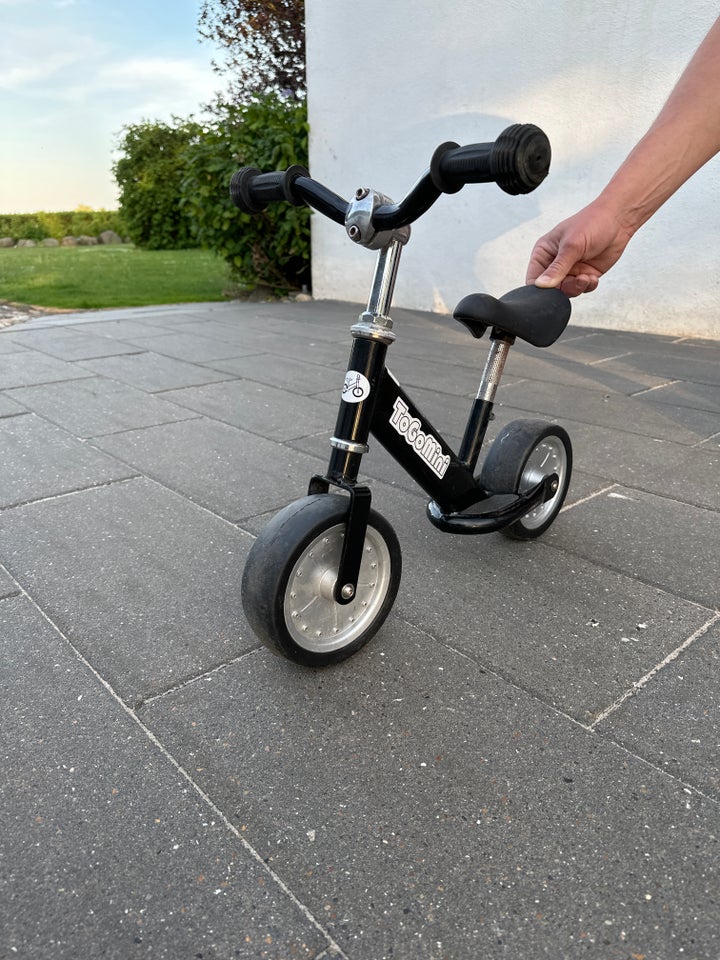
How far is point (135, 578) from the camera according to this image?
2.43 m

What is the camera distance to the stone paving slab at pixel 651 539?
7.93 ft

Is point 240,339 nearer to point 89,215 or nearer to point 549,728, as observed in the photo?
point 549,728

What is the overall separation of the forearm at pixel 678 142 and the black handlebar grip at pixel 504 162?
52cm

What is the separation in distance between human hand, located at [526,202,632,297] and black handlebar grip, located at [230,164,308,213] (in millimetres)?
650

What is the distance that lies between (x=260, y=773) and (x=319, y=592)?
1.48ft

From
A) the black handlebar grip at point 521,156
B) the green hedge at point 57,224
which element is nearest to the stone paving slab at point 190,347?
the black handlebar grip at point 521,156

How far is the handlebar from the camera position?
1.33m

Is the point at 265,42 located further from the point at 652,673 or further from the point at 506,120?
the point at 652,673

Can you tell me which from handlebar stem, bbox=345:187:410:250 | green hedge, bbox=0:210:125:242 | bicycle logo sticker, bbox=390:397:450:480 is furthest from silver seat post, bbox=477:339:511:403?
green hedge, bbox=0:210:125:242

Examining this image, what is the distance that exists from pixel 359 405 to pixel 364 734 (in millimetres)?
772

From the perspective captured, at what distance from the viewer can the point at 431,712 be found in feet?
5.88

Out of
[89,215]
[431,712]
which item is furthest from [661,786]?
[89,215]

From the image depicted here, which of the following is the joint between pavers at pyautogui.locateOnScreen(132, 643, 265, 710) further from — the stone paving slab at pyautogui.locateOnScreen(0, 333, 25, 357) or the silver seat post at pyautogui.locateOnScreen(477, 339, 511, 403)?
the stone paving slab at pyautogui.locateOnScreen(0, 333, 25, 357)

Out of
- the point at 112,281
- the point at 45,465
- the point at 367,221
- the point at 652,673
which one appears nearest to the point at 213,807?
the point at 652,673
